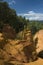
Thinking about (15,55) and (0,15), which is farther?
(0,15)

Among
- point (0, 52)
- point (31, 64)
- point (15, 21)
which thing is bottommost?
point (31, 64)

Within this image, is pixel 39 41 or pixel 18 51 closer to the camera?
pixel 18 51

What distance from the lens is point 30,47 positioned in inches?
627

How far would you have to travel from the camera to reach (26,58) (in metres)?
15.0

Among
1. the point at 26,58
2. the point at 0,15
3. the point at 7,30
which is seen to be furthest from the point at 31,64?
the point at 0,15

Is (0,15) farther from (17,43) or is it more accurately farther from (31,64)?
(31,64)

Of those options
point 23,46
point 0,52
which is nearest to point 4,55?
point 0,52

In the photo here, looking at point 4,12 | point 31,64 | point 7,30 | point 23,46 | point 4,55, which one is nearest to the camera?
point 4,55

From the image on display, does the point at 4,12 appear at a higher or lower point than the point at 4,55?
higher

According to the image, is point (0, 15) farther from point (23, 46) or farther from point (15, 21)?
point (23, 46)

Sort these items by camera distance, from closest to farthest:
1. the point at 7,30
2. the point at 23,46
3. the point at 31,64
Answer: the point at 31,64 → the point at 23,46 → the point at 7,30

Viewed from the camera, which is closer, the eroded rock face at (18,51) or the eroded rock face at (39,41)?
the eroded rock face at (18,51)

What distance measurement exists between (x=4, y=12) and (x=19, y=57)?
6.80 meters

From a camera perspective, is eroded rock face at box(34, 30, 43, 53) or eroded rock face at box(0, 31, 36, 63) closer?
eroded rock face at box(0, 31, 36, 63)
